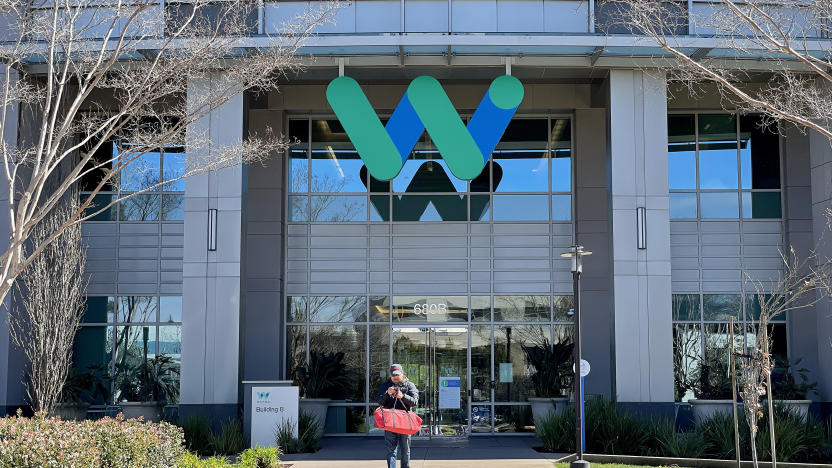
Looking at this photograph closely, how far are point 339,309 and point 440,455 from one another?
588 cm

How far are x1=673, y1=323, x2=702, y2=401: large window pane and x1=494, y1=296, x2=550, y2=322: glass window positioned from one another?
3.27 metres

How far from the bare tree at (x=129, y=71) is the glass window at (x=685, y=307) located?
34.5 feet

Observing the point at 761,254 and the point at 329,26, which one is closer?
the point at 329,26

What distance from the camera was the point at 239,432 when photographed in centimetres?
1750

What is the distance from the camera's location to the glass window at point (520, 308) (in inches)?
863

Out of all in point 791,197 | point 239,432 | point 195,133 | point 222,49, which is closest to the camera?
point 222,49

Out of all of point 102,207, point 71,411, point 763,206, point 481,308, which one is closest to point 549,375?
point 481,308

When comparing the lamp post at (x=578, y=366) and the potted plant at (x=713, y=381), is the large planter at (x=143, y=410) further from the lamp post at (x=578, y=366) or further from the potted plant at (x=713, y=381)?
the potted plant at (x=713, y=381)

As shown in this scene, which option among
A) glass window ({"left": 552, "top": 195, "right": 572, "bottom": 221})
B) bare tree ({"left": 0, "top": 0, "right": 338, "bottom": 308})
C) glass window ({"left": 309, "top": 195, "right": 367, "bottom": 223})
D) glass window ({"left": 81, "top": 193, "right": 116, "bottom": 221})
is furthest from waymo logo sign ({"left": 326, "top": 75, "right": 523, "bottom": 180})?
glass window ({"left": 81, "top": 193, "right": 116, "bottom": 221})

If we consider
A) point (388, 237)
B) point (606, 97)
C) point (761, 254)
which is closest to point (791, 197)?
point (761, 254)

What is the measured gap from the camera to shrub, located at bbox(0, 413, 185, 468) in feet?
33.3

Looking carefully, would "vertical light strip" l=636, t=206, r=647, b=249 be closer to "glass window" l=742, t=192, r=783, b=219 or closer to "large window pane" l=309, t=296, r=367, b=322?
"glass window" l=742, t=192, r=783, b=219

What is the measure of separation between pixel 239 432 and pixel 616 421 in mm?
7479

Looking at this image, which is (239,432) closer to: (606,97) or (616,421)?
(616,421)
